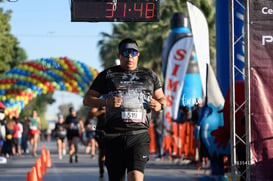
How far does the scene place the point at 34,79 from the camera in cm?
3684

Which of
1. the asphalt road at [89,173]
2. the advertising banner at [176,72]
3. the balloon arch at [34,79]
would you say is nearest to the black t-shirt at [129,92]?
the asphalt road at [89,173]

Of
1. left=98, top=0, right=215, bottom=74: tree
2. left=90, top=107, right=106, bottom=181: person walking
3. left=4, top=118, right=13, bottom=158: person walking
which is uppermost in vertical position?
left=98, top=0, right=215, bottom=74: tree

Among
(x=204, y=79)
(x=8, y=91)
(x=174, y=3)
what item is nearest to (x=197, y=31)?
(x=204, y=79)

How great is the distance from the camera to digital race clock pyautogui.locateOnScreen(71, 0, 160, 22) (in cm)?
1011

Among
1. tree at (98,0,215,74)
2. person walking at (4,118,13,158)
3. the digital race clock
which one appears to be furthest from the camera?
tree at (98,0,215,74)

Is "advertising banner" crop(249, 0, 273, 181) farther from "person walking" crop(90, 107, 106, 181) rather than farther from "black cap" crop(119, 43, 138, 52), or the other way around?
"black cap" crop(119, 43, 138, 52)

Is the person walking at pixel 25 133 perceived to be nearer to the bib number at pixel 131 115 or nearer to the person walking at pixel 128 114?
the person walking at pixel 128 114

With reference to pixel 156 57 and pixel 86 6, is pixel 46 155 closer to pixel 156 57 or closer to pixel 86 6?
pixel 86 6

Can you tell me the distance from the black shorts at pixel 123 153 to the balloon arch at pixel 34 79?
87.8 feet

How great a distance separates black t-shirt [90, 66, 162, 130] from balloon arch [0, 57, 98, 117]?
2655 cm

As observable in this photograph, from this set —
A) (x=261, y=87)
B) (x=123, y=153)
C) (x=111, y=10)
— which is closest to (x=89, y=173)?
(x=261, y=87)

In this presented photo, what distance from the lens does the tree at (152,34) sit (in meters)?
42.2

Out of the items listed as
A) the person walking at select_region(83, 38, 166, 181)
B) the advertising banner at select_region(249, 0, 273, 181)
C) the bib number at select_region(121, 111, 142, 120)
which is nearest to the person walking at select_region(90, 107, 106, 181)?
the person walking at select_region(83, 38, 166, 181)

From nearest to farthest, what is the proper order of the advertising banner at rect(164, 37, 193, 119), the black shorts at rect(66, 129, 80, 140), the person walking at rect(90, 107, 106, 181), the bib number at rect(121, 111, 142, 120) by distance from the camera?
the bib number at rect(121, 111, 142, 120) < the person walking at rect(90, 107, 106, 181) < the advertising banner at rect(164, 37, 193, 119) < the black shorts at rect(66, 129, 80, 140)
